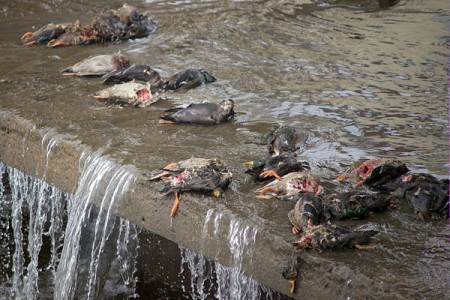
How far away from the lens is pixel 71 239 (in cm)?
530

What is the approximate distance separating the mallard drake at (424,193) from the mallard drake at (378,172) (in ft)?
0.23

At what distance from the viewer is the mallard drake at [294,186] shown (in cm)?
430

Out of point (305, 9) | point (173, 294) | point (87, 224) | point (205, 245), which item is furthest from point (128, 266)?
point (305, 9)

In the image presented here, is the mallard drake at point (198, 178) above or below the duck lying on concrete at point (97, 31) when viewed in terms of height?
above

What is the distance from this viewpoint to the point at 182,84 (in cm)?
635

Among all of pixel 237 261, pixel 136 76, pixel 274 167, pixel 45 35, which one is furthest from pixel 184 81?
pixel 237 261

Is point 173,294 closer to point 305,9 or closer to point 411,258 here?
point 411,258

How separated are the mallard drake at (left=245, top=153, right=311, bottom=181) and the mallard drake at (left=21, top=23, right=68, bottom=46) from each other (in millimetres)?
3958

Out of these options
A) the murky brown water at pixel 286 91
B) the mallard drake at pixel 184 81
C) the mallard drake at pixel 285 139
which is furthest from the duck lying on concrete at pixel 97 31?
the mallard drake at pixel 285 139

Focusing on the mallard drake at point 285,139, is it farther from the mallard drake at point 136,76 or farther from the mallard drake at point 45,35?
the mallard drake at point 45,35

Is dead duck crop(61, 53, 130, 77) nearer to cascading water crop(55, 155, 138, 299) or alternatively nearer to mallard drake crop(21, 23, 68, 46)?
mallard drake crop(21, 23, 68, 46)

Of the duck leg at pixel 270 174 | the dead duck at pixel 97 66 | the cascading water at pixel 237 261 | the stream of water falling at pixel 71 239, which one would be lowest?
the stream of water falling at pixel 71 239

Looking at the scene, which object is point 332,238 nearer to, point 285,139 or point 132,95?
point 285,139

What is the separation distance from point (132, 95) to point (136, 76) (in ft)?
1.65
